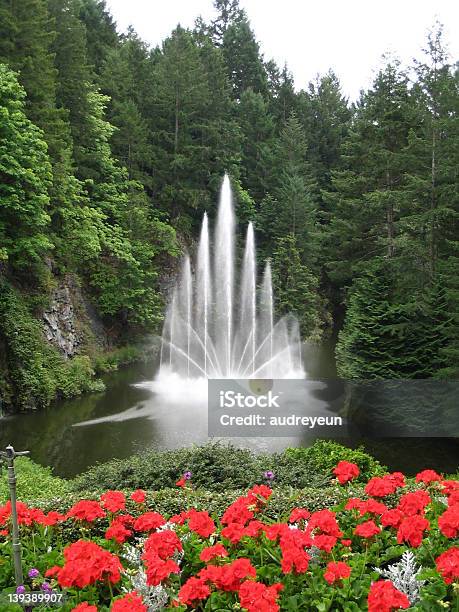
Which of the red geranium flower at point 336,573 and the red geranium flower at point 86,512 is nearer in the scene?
the red geranium flower at point 336,573

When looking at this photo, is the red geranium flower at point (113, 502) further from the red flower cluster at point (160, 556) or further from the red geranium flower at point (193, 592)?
the red geranium flower at point (193, 592)

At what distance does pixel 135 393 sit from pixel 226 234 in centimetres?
1382

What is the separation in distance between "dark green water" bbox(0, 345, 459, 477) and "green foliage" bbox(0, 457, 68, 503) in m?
1.31

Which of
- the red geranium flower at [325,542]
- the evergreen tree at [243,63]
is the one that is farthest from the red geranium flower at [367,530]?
the evergreen tree at [243,63]

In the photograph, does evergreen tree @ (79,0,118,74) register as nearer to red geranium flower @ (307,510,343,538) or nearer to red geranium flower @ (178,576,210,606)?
red geranium flower @ (307,510,343,538)

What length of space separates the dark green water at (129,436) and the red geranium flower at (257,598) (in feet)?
30.0

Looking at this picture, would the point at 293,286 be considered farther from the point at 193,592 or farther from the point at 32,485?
the point at 193,592

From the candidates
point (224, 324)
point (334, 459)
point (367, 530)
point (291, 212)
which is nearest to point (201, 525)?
point (367, 530)

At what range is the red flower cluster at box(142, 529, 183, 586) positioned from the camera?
267 cm

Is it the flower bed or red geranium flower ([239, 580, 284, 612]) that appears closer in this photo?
red geranium flower ([239, 580, 284, 612])

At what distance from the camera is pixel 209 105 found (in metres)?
31.1

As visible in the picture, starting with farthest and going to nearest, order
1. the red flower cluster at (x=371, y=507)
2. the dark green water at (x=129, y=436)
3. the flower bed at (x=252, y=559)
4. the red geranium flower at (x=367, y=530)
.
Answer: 1. the dark green water at (x=129, y=436)
2. the red flower cluster at (x=371, y=507)
3. the red geranium flower at (x=367, y=530)
4. the flower bed at (x=252, y=559)

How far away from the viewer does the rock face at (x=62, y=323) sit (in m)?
17.6

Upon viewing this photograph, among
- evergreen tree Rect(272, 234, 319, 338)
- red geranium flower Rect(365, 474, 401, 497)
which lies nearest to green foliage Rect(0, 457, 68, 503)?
red geranium flower Rect(365, 474, 401, 497)
